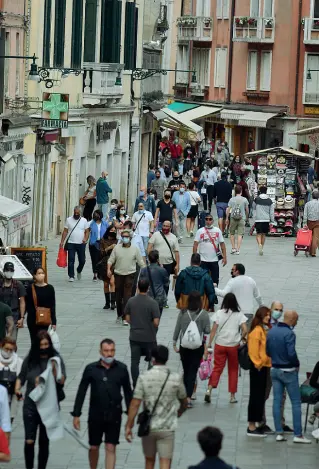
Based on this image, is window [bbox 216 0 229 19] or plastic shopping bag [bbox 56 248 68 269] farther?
window [bbox 216 0 229 19]

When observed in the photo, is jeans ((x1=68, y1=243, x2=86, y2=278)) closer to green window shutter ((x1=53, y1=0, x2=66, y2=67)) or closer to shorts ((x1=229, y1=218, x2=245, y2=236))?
shorts ((x1=229, y1=218, x2=245, y2=236))

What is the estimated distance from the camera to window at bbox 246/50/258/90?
73875 mm

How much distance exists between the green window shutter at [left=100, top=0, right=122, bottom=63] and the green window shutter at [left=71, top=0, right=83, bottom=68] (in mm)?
2830

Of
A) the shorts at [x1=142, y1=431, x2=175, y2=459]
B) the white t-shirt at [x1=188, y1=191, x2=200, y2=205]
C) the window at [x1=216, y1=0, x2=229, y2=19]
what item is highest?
the window at [x1=216, y1=0, x2=229, y2=19]

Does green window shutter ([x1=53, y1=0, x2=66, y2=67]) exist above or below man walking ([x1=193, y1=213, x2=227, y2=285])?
above

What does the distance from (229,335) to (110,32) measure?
28.7m

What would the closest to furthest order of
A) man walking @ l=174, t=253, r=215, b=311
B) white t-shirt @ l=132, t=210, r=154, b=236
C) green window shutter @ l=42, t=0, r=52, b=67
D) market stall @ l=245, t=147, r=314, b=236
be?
man walking @ l=174, t=253, r=215, b=311, white t-shirt @ l=132, t=210, r=154, b=236, green window shutter @ l=42, t=0, r=52, b=67, market stall @ l=245, t=147, r=314, b=236

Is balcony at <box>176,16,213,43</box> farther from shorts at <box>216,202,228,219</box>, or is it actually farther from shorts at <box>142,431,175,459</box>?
shorts at <box>142,431,175,459</box>

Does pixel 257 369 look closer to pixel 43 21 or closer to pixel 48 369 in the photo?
pixel 48 369

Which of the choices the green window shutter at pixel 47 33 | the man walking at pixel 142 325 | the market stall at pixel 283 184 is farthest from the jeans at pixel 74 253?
the market stall at pixel 283 184

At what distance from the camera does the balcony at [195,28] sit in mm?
77500

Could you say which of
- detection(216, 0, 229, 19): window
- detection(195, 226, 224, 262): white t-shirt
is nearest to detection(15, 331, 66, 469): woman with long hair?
detection(195, 226, 224, 262): white t-shirt

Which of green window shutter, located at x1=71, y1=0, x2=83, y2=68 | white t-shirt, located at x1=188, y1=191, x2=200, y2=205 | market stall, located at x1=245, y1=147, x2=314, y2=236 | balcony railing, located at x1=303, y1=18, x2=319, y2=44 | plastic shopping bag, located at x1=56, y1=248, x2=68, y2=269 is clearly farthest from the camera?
balcony railing, located at x1=303, y1=18, x2=319, y2=44

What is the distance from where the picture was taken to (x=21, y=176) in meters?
37.4
